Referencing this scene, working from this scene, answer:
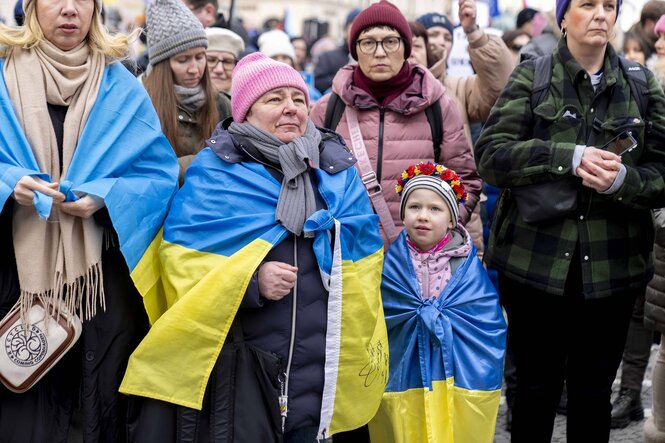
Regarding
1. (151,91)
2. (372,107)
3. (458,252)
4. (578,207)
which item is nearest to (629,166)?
(578,207)

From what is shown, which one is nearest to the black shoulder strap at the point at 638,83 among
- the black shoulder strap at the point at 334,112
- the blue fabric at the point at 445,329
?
the blue fabric at the point at 445,329

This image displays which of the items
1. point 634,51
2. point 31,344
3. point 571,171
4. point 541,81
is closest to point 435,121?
point 541,81

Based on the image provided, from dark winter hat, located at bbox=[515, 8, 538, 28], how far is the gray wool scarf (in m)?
6.46

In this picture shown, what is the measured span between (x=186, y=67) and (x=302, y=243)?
1354 mm

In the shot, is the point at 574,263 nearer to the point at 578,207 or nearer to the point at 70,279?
the point at 578,207

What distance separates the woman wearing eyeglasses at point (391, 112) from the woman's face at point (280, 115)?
840mm

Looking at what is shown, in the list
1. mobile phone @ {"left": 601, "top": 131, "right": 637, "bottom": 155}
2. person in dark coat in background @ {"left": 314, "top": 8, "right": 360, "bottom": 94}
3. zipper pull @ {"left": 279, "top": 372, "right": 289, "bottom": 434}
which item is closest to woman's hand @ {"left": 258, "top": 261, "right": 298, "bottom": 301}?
zipper pull @ {"left": 279, "top": 372, "right": 289, "bottom": 434}

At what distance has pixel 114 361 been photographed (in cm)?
411

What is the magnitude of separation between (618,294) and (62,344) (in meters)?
2.30

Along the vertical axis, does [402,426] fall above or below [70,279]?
below

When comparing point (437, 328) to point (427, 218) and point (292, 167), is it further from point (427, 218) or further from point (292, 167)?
point (292, 167)

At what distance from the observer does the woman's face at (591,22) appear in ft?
14.5

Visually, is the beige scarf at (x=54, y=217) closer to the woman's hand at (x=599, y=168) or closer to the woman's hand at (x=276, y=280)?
the woman's hand at (x=276, y=280)

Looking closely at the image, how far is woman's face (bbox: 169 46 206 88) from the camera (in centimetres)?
502
